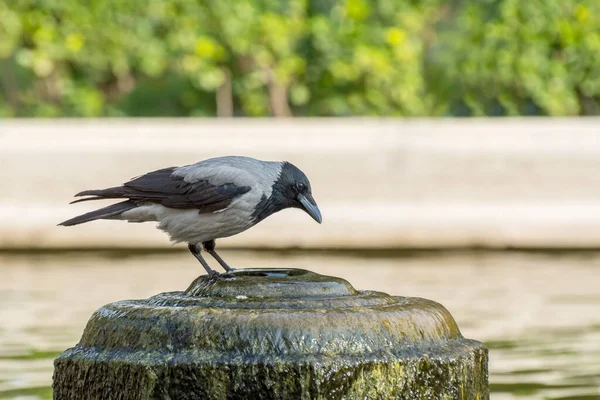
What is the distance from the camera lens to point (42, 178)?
460 inches

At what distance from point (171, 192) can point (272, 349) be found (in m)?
1.14

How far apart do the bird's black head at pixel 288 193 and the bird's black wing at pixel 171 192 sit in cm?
15

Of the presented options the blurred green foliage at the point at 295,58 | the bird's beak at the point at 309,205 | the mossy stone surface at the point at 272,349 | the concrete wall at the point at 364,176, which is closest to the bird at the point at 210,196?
the bird's beak at the point at 309,205

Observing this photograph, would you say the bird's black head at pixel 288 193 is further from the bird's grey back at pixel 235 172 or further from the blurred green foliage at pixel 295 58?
the blurred green foliage at pixel 295 58

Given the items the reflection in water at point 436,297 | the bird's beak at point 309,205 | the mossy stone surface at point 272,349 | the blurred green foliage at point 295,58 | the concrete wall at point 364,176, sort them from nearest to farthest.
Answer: the mossy stone surface at point 272,349, the bird's beak at point 309,205, the reflection in water at point 436,297, the concrete wall at point 364,176, the blurred green foliage at point 295,58

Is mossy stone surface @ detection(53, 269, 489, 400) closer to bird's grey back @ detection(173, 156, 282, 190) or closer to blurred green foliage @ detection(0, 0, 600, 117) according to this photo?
bird's grey back @ detection(173, 156, 282, 190)

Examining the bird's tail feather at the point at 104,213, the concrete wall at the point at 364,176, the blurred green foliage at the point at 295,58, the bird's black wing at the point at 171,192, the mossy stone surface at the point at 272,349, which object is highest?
the blurred green foliage at the point at 295,58

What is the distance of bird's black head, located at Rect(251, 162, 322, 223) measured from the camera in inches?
183

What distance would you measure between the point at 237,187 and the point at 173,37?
31.3 feet

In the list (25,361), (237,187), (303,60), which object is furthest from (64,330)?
(303,60)

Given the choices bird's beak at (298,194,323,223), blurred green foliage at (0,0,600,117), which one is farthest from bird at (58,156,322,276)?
blurred green foliage at (0,0,600,117)

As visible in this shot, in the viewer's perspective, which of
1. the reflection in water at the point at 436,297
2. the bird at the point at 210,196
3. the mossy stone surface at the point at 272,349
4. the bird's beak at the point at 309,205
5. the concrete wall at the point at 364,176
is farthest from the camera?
the concrete wall at the point at 364,176

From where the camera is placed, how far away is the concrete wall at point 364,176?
1121cm

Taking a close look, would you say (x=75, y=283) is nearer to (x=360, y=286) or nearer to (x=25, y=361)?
(x=360, y=286)
